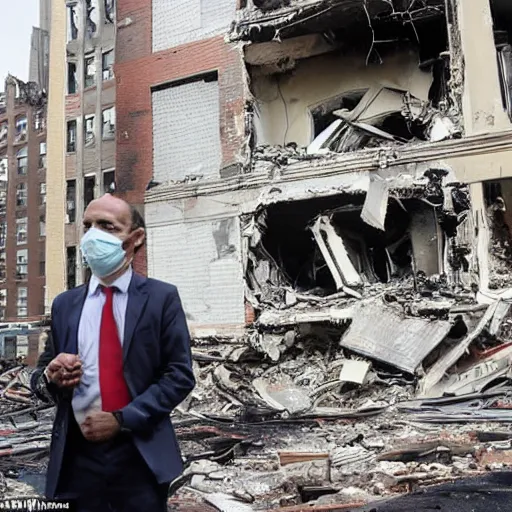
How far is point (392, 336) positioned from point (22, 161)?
31.5m

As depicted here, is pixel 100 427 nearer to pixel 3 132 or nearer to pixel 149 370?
pixel 149 370

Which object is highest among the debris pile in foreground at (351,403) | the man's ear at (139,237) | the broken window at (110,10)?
the broken window at (110,10)

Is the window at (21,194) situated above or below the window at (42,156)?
below

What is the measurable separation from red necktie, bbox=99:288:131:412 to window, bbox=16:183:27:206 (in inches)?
1433

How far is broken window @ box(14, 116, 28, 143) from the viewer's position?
37.2 meters

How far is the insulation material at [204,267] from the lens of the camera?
45.5 feet

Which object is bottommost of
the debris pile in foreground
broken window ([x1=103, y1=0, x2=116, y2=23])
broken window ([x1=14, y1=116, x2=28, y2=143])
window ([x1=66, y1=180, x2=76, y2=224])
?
the debris pile in foreground

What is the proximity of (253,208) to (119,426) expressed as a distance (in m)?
11.7

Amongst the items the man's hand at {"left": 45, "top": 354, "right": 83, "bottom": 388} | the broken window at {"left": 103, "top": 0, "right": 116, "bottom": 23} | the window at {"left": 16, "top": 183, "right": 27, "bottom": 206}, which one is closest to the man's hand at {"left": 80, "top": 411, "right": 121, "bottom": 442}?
the man's hand at {"left": 45, "top": 354, "right": 83, "bottom": 388}

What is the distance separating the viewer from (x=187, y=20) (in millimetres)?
15312

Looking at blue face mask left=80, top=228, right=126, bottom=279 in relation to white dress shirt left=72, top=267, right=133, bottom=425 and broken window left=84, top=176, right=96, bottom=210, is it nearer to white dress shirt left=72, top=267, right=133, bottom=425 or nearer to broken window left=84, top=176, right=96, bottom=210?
white dress shirt left=72, top=267, right=133, bottom=425

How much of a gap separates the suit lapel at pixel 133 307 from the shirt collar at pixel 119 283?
2cm

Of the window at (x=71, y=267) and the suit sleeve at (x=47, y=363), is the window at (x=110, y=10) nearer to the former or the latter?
the window at (x=71, y=267)

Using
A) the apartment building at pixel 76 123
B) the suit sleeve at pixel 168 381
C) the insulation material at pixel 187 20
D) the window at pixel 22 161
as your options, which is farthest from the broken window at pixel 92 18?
the window at pixel 22 161
